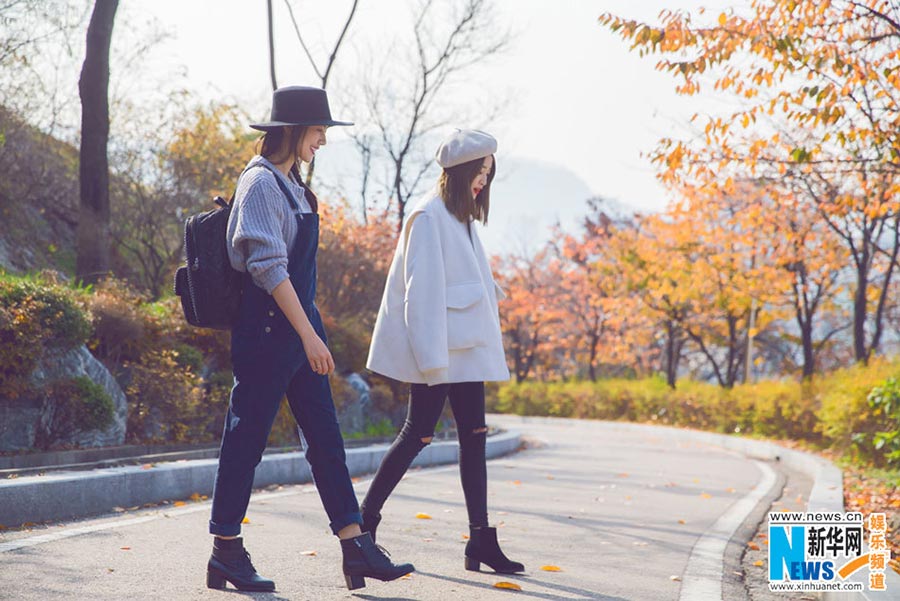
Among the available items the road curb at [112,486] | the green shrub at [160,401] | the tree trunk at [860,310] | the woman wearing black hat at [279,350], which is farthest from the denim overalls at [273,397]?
the tree trunk at [860,310]

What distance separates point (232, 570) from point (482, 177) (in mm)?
2040

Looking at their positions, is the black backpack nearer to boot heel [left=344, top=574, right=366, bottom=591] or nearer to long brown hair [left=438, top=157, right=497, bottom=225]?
boot heel [left=344, top=574, right=366, bottom=591]

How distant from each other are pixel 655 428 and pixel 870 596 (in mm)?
20388

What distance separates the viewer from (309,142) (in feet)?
13.3

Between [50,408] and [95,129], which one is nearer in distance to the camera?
[50,408]

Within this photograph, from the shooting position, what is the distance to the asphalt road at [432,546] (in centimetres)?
408

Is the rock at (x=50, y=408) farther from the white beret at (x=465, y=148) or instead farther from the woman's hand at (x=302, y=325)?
the woman's hand at (x=302, y=325)

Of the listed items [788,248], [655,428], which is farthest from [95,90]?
[788,248]

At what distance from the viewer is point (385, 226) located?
21.3 metres

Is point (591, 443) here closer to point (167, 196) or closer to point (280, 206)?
point (167, 196)

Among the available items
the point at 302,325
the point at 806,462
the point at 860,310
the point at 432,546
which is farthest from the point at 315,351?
the point at 860,310

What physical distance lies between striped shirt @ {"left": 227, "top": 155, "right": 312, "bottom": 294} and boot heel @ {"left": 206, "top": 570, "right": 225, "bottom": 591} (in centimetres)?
111

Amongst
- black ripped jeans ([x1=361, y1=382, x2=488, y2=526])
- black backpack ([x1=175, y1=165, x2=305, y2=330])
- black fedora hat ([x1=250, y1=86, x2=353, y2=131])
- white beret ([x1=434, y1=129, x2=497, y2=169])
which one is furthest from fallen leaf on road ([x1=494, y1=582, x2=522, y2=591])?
black fedora hat ([x1=250, y1=86, x2=353, y2=131])

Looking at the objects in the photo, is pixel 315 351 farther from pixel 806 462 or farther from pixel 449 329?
pixel 806 462
